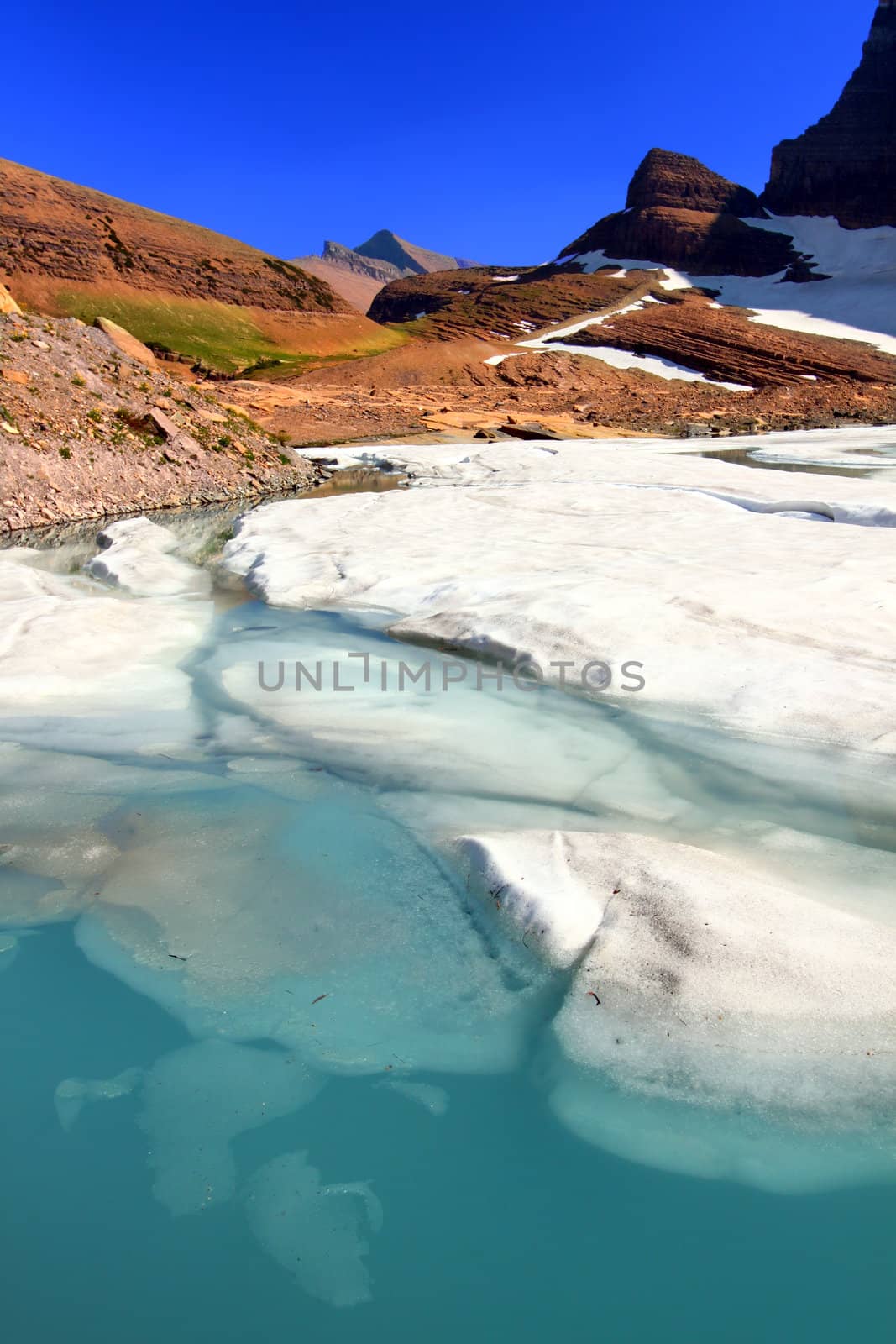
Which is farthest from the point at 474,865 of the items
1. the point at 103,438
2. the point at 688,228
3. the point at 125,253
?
the point at 688,228

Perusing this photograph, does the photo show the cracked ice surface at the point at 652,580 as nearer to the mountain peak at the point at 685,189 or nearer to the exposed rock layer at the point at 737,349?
the exposed rock layer at the point at 737,349

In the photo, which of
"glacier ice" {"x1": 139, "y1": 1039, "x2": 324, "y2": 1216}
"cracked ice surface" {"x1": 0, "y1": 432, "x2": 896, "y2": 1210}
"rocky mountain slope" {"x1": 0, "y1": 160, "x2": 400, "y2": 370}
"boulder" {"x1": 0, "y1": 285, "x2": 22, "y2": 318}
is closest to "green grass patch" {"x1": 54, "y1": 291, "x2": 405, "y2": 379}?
"rocky mountain slope" {"x1": 0, "y1": 160, "x2": 400, "y2": 370}

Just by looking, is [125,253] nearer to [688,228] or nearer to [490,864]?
[688,228]

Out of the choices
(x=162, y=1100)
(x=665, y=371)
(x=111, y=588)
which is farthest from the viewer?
(x=665, y=371)

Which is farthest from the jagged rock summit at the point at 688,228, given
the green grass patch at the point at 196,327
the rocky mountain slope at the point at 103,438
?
the rocky mountain slope at the point at 103,438

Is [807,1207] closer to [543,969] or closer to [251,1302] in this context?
[543,969]

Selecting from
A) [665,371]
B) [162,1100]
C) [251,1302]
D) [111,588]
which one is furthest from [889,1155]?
[665,371]

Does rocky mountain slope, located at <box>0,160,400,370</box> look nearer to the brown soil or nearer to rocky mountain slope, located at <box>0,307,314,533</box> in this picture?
the brown soil
